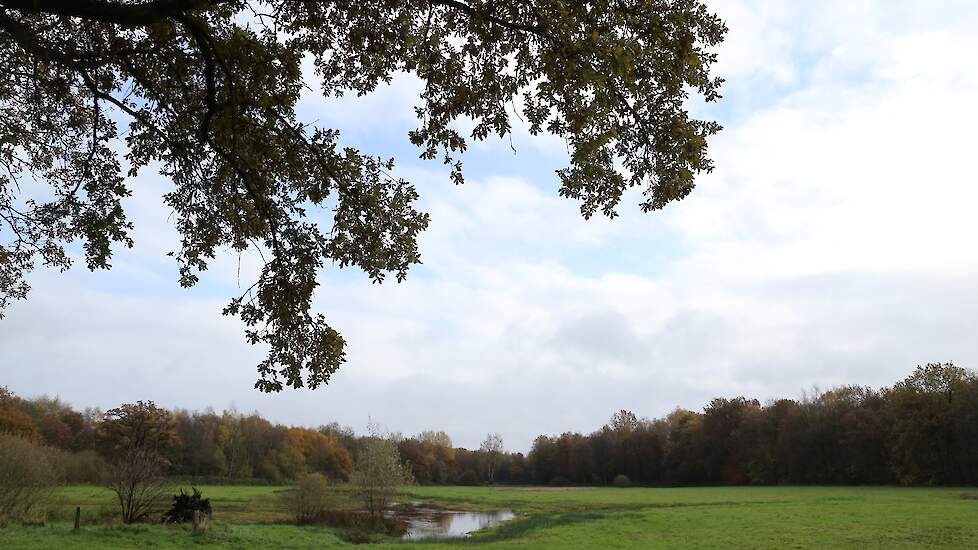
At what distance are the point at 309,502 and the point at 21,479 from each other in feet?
46.0

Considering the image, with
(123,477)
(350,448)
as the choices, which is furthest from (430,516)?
(350,448)

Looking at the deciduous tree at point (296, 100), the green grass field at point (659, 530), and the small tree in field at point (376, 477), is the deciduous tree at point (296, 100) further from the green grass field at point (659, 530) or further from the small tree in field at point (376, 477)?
the small tree in field at point (376, 477)

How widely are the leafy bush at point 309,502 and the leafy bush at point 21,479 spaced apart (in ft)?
40.5

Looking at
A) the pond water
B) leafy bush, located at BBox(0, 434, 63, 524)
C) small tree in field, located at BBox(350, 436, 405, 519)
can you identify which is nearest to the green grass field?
leafy bush, located at BBox(0, 434, 63, 524)

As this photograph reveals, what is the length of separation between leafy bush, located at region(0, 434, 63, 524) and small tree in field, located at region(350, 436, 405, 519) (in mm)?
15244

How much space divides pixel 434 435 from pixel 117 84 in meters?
156

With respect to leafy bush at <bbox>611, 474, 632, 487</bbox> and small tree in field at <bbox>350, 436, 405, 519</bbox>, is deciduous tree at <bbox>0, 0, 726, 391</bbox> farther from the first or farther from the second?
leafy bush at <bbox>611, 474, 632, 487</bbox>

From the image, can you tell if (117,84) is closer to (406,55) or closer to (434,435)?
(406,55)

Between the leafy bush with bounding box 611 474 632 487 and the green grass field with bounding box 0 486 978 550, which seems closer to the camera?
the green grass field with bounding box 0 486 978 550

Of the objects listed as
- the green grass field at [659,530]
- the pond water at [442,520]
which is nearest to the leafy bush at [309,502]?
the green grass field at [659,530]

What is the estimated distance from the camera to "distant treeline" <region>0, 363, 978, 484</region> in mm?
59312

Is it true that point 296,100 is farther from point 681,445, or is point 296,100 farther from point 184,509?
point 681,445

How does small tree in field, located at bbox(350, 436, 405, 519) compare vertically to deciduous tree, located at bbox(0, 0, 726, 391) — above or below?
below

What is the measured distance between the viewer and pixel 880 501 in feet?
135
